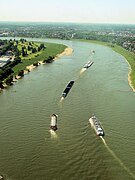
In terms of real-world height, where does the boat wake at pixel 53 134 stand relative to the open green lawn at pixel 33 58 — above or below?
above

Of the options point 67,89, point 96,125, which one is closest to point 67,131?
point 96,125

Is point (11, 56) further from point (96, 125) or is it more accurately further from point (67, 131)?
point (96, 125)

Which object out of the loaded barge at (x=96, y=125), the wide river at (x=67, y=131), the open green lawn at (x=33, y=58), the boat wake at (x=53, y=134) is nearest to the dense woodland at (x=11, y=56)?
the open green lawn at (x=33, y=58)

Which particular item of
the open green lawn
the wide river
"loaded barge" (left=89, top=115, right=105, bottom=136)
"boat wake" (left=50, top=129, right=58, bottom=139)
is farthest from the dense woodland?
"loaded barge" (left=89, top=115, right=105, bottom=136)

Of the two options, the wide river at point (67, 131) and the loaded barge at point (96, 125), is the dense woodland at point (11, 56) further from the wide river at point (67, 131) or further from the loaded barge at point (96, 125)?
the loaded barge at point (96, 125)

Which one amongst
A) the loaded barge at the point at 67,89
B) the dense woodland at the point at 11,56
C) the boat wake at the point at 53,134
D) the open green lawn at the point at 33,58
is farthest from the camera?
the open green lawn at the point at 33,58

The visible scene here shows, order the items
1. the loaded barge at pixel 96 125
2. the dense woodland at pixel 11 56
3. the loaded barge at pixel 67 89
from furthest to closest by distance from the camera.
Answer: the dense woodland at pixel 11 56
the loaded barge at pixel 67 89
the loaded barge at pixel 96 125

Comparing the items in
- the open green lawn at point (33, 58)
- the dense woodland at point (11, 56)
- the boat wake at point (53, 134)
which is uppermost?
the dense woodland at point (11, 56)

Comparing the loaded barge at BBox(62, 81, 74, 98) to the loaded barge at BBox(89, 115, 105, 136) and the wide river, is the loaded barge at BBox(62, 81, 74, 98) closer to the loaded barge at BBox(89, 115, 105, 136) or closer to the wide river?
the wide river
